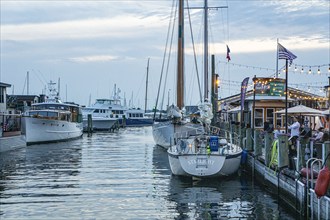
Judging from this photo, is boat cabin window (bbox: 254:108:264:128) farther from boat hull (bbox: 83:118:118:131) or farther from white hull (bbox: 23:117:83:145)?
boat hull (bbox: 83:118:118:131)

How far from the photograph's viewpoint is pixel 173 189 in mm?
20344

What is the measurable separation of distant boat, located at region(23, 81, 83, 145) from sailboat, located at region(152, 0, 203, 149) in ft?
38.7

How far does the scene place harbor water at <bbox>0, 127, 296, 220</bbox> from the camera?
15633 millimetres

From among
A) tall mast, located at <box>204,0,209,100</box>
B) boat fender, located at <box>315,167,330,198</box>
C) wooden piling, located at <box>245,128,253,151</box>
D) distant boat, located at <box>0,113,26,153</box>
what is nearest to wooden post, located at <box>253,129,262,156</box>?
wooden piling, located at <box>245,128,253,151</box>

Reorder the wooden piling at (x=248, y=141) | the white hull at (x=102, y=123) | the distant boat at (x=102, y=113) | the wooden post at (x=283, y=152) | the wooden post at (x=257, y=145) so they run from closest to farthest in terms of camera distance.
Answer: the wooden post at (x=283, y=152) → the wooden post at (x=257, y=145) → the wooden piling at (x=248, y=141) → the white hull at (x=102, y=123) → the distant boat at (x=102, y=113)

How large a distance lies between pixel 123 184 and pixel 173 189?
2.50 m

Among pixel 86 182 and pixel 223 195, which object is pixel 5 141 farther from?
pixel 223 195

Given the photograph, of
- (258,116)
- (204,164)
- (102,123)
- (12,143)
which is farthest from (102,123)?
(204,164)

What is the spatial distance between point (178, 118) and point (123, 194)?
64.0 feet

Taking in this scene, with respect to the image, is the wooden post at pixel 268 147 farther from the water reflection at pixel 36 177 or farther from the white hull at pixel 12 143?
the white hull at pixel 12 143

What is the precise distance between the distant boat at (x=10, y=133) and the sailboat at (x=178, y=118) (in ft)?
36.7

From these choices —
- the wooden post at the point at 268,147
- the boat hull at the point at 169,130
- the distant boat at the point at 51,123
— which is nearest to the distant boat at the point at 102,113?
the distant boat at the point at 51,123

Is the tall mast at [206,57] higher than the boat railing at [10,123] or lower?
higher

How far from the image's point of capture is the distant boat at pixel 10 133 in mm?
37681
